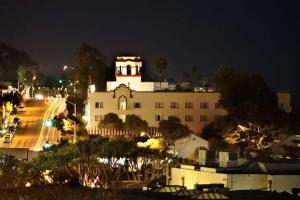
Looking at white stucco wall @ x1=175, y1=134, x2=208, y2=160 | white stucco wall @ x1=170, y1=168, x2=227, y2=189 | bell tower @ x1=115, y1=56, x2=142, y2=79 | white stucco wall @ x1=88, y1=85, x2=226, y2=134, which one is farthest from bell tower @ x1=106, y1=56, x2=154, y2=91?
white stucco wall @ x1=170, y1=168, x2=227, y2=189

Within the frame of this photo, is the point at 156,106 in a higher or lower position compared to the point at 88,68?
lower

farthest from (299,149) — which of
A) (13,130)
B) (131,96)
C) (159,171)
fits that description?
(13,130)

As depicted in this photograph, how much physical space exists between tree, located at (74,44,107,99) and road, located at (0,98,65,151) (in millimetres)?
4944

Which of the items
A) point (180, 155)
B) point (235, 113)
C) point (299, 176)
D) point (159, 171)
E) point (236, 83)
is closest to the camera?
point (299, 176)

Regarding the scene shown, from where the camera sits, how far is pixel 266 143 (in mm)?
93062

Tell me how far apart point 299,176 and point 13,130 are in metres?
63.2

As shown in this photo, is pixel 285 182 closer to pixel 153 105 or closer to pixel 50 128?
pixel 153 105

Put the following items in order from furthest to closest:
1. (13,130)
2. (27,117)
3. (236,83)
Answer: (27,117) → (13,130) → (236,83)

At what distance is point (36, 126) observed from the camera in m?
116

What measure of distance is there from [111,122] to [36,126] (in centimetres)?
1406

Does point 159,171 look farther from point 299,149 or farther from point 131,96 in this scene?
point 131,96

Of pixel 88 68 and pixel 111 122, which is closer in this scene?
pixel 111 122

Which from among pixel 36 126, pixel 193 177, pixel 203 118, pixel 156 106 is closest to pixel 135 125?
pixel 156 106

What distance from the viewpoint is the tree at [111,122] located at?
106 m
